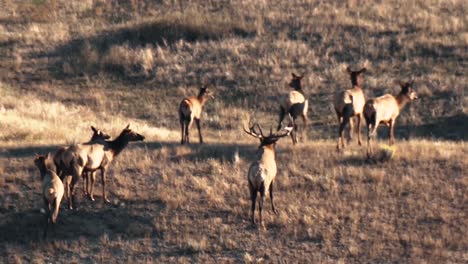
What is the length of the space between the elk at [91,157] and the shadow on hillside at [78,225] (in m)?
0.53

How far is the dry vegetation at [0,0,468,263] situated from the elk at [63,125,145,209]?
0.70 metres

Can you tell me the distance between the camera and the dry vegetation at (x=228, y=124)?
19.4 metres

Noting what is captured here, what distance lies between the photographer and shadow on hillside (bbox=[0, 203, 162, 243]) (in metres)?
19.6

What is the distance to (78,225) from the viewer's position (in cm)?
1997

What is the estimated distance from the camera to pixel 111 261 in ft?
61.5

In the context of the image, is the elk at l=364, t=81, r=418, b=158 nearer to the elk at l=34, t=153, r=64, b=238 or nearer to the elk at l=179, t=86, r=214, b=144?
the elk at l=179, t=86, r=214, b=144

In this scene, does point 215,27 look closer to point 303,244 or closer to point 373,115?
point 373,115

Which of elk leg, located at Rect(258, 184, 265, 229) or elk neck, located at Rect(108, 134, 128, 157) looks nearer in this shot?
elk leg, located at Rect(258, 184, 265, 229)

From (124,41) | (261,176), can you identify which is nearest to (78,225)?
(261,176)

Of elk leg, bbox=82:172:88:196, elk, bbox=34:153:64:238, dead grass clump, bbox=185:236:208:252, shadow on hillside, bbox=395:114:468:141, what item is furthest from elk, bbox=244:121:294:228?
shadow on hillside, bbox=395:114:468:141

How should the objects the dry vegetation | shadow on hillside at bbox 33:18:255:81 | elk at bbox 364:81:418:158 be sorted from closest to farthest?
the dry vegetation
elk at bbox 364:81:418:158
shadow on hillside at bbox 33:18:255:81

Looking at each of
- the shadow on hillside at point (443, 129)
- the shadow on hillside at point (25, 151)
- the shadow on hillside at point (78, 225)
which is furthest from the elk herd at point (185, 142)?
the shadow on hillside at point (443, 129)

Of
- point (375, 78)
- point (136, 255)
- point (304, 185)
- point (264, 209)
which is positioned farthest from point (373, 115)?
point (375, 78)

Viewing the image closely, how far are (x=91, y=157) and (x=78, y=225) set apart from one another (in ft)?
5.32
